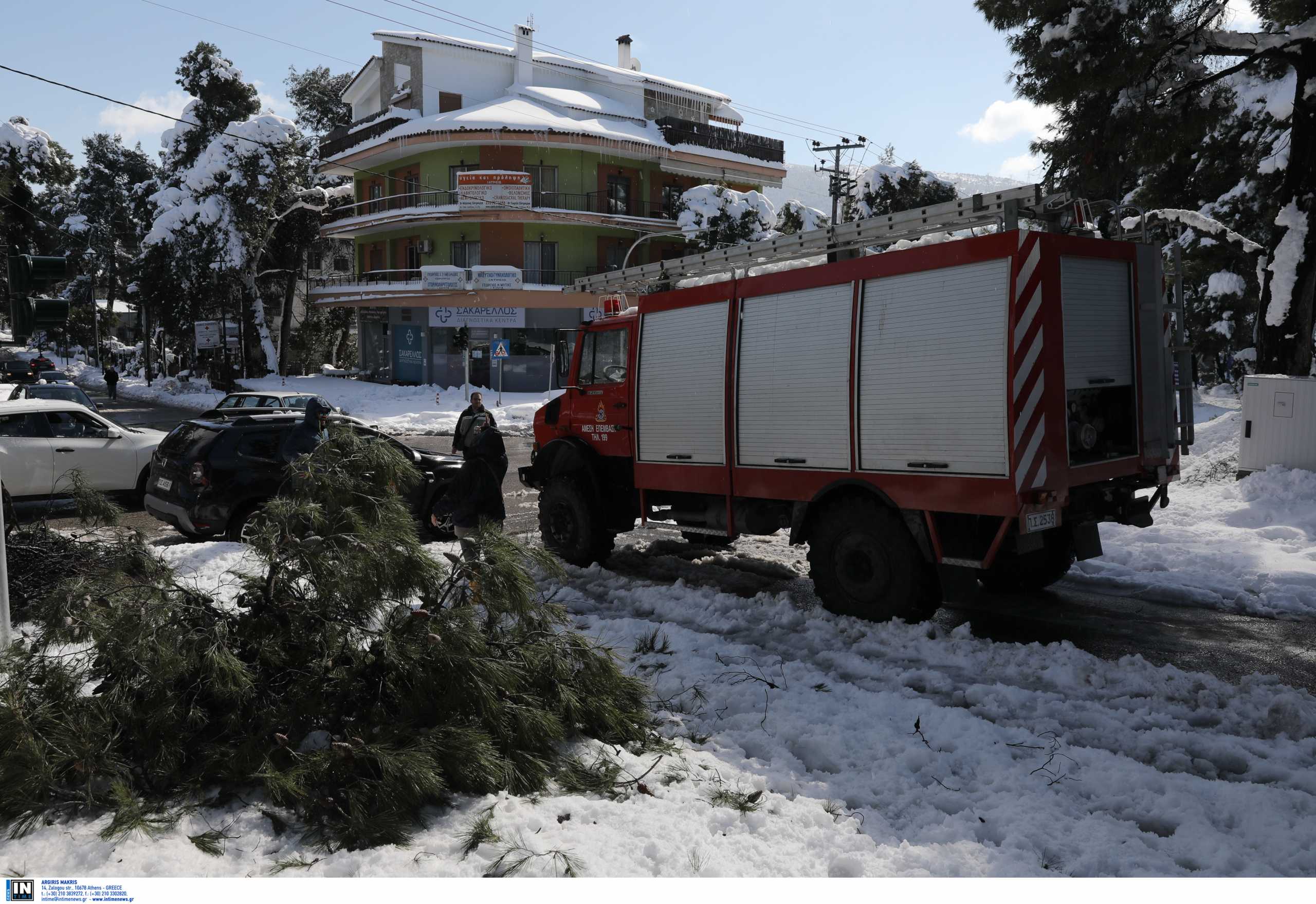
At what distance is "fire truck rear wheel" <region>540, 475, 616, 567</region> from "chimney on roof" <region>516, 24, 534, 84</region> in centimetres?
4107

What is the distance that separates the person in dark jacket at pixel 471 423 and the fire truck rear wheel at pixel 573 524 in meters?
1.21

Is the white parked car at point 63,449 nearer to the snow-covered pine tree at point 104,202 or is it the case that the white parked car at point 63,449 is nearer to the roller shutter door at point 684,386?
the roller shutter door at point 684,386

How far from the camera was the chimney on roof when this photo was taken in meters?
46.5

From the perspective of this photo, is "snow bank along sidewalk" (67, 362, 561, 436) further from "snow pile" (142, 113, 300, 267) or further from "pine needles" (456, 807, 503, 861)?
"pine needles" (456, 807, 503, 861)

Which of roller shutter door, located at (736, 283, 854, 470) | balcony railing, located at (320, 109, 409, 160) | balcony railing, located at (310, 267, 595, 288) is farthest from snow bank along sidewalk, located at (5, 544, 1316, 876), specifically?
balcony railing, located at (320, 109, 409, 160)

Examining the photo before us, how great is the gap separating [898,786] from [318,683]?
286cm

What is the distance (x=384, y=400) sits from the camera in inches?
1494

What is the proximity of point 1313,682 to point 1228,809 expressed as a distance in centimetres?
256

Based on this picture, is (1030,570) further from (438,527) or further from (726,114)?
A: (726,114)

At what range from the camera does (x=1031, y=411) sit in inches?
270

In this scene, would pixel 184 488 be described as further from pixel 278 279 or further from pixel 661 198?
pixel 278 279

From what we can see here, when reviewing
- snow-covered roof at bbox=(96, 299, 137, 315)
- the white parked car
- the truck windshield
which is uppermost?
snow-covered roof at bbox=(96, 299, 137, 315)

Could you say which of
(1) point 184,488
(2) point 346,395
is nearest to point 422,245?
(2) point 346,395

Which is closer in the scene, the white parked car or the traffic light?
the traffic light
